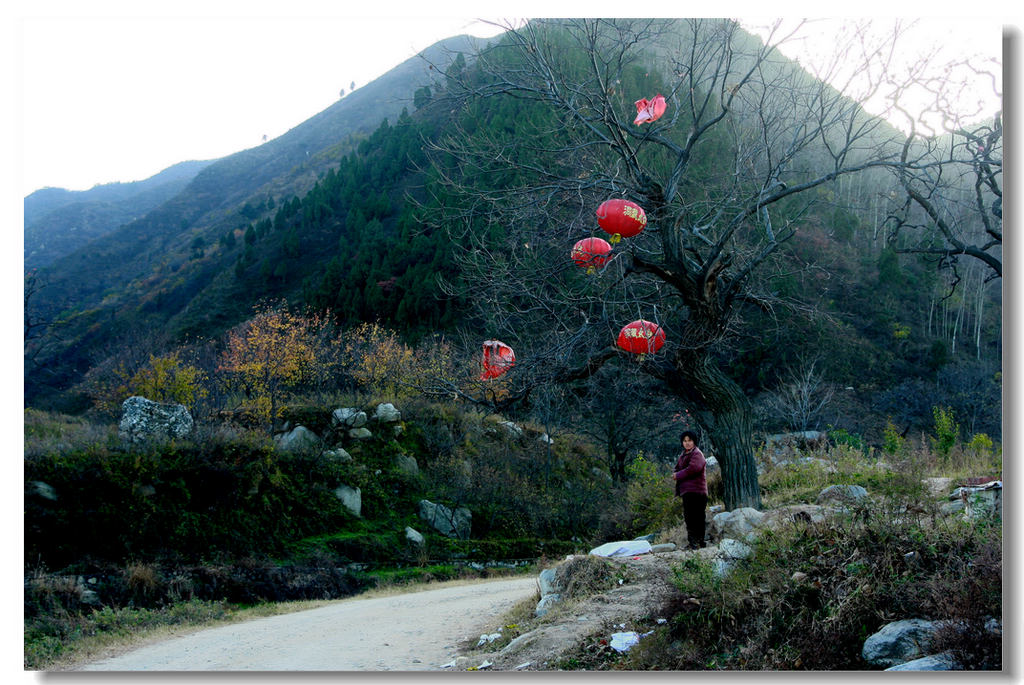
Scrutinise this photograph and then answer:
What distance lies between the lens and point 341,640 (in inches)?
203

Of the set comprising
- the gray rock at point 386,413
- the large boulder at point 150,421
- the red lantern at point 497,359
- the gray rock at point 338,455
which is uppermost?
the red lantern at point 497,359

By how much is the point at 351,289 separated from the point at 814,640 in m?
22.7

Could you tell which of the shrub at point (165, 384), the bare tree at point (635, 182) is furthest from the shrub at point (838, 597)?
the shrub at point (165, 384)

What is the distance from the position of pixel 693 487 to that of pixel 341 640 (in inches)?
126

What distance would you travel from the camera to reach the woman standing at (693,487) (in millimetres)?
5973

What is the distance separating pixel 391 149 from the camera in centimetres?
2556

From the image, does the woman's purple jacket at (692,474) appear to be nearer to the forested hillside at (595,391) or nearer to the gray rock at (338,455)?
the forested hillside at (595,391)

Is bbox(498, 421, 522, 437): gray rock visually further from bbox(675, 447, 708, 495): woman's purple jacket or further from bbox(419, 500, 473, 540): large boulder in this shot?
bbox(675, 447, 708, 495): woman's purple jacket

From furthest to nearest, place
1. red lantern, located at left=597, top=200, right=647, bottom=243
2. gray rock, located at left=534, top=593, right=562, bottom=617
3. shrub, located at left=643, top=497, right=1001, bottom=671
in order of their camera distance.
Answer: gray rock, located at left=534, top=593, right=562, bottom=617 < red lantern, located at left=597, top=200, right=647, bottom=243 < shrub, located at left=643, top=497, right=1001, bottom=671

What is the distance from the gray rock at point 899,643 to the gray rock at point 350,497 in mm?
10086

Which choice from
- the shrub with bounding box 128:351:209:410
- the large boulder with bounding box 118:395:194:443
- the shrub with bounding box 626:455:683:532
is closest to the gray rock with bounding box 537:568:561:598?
the shrub with bounding box 626:455:683:532

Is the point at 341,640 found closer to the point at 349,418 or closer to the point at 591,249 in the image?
the point at 591,249

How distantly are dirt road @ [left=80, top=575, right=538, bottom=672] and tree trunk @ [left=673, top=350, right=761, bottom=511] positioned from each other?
2.45 meters

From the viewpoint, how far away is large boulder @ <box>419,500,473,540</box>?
1273cm
